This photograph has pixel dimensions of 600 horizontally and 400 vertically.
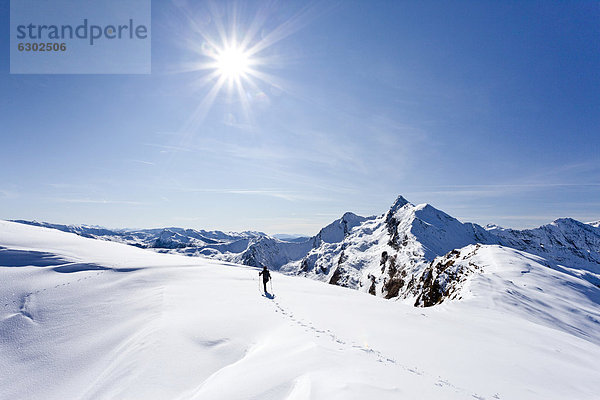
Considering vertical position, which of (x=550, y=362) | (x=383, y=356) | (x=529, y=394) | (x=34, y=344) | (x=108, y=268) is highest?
(x=108, y=268)

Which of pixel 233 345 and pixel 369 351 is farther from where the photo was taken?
pixel 369 351

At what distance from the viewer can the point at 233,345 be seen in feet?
26.1

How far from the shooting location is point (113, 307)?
11.1m

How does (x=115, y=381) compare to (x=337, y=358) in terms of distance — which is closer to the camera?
(x=115, y=381)

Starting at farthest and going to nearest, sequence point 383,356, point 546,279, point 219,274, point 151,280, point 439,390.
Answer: point 546,279 → point 219,274 → point 151,280 → point 383,356 → point 439,390

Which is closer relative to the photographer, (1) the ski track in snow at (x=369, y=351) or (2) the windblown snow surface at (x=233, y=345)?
(2) the windblown snow surface at (x=233, y=345)

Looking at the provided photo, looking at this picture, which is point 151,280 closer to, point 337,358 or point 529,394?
point 337,358

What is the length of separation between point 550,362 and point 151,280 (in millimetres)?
20649

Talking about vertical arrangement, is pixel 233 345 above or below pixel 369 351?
above

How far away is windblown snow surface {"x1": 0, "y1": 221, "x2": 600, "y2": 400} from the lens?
5.98 m

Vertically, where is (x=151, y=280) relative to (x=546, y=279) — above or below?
above

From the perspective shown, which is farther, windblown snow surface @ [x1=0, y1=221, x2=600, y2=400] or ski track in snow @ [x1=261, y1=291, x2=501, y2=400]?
ski track in snow @ [x1=261, y1=291, x2=501, y2=400]

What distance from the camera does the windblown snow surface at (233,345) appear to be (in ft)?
19.6

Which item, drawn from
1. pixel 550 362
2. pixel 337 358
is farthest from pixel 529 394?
pixel 337 358
